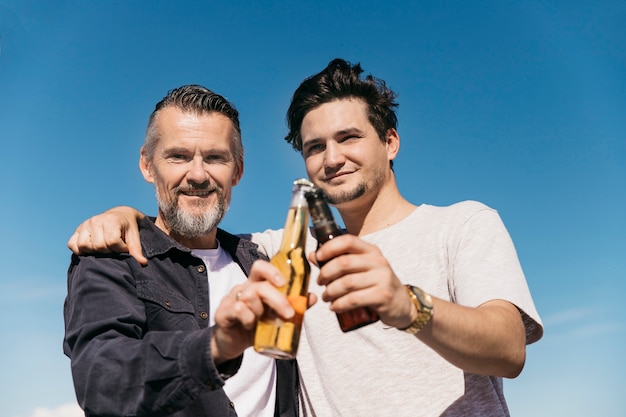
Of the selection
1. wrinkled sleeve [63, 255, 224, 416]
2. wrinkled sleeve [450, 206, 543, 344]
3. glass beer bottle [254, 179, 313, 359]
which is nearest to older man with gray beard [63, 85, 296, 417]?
wrinkled sleeve [63, 255, 224, 416]

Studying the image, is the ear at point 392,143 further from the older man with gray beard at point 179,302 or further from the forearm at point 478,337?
the forearm at point 478,337

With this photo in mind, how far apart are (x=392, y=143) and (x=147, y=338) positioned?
3.66 meters

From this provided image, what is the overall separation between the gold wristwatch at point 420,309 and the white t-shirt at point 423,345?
0.97 m

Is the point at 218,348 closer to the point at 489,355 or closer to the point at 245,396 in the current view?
the point at 489,355

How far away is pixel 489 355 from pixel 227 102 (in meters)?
3.10

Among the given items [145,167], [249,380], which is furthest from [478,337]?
[145,167]

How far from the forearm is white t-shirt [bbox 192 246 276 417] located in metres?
1.63

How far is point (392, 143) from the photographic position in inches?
212

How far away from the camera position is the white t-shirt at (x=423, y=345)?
10.9ft

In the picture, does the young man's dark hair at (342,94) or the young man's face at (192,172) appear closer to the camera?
the young man's face at (192,172)

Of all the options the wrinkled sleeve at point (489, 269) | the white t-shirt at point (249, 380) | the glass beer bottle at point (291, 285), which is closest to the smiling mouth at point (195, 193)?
the white t-shirt at point (249, 380)

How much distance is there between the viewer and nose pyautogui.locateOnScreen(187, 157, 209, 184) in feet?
13.5

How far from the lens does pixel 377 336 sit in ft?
12.4

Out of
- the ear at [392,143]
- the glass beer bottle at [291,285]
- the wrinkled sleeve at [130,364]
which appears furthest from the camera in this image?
the ear at [392,143]
